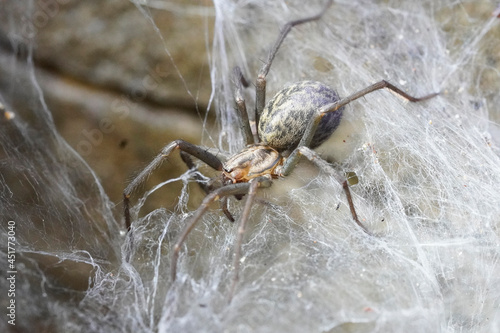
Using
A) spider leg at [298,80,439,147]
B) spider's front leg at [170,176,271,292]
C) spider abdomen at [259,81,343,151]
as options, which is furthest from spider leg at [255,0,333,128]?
spider's front leg at [170,176,271,292]

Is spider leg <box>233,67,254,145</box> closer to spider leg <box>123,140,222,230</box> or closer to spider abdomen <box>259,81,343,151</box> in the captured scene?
spider abdomen <box>259,81,343,151</box>

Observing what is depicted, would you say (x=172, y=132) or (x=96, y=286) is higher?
(x=172, y=132)

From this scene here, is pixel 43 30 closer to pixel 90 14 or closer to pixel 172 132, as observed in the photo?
pixel 90 14

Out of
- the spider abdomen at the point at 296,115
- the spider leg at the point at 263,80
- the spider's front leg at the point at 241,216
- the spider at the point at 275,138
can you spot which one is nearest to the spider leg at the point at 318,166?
the spider at the point at 275,138

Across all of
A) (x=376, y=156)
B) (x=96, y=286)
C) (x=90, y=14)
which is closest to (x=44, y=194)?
(x=96, y=286)

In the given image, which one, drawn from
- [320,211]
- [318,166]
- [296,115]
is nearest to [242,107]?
[296,115]
